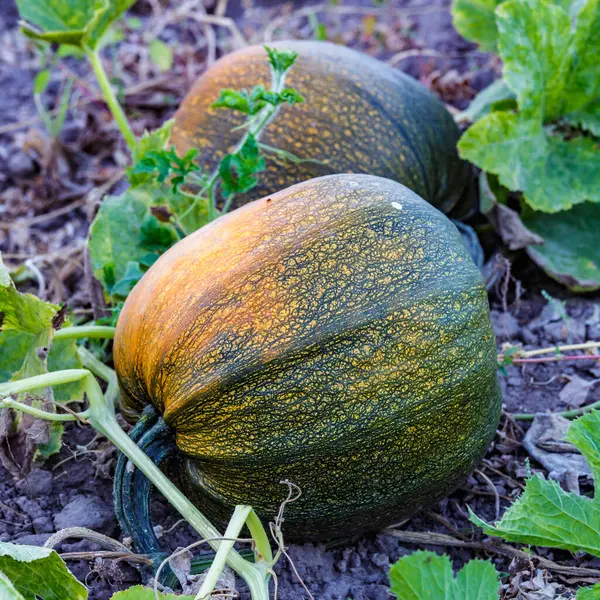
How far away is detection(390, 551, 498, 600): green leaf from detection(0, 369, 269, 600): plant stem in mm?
361

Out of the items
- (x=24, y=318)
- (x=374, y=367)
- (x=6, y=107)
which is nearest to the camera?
(x=374, y=367)

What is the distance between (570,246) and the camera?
307 centimetres

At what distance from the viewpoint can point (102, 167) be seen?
4.09 m

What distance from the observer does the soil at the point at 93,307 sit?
2070mm

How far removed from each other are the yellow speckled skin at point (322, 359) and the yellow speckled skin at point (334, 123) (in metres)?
0.76

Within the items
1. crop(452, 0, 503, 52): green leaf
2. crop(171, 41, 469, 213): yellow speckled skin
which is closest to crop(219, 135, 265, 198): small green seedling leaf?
crop(171, 41, 469, 213): yellow speckled skin

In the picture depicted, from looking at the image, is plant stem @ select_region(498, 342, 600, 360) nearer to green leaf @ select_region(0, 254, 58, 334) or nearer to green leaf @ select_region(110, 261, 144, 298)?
green leaf @ select_region(110, 261, 144, 298)

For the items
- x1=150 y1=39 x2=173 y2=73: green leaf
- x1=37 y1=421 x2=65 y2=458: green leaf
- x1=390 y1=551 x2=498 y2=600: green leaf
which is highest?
x1=150 y1=39 x2=173 y2=73: green leaf

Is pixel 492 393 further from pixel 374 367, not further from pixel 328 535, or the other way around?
pixel 328 535

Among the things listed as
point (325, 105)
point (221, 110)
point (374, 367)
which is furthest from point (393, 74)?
point (374, 367)

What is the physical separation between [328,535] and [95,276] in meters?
1.25

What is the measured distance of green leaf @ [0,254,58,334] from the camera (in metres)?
2.09

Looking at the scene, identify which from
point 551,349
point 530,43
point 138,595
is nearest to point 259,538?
point 138,595

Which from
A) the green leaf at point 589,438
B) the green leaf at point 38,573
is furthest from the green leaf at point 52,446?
the green leaf at point 589,438
